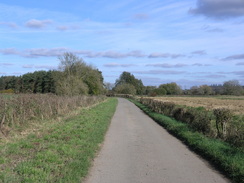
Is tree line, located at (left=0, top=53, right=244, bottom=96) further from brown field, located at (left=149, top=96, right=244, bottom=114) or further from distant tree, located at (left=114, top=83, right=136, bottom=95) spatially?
brown field, located at (left=149, top=96, right=244, bottom=114)

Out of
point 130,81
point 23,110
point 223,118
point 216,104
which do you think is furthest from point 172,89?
point 223,118

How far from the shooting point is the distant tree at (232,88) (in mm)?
132250

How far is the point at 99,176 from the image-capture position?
20.3 ft

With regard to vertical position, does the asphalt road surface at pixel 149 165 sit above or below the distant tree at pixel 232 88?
below

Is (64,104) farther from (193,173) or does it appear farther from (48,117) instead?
(193,173)

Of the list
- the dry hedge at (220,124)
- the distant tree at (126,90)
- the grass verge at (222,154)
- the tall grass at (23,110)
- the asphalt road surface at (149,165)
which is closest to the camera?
the asphalt road surface at (149,165)

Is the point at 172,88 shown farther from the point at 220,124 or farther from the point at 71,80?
→ the point at 220,124

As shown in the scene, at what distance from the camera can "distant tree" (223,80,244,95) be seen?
434 ft

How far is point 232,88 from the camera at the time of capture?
133750mm

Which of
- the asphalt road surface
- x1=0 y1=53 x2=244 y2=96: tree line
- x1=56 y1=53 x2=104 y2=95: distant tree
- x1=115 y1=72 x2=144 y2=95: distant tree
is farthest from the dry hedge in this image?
x1=115 y1=72 x2=144 y2=95: distant tree

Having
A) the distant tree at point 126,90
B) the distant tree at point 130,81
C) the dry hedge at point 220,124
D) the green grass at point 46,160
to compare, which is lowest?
the green grass at point 46,160

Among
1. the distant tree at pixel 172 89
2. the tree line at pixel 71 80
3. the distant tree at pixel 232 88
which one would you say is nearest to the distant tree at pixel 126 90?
the distant tree at pixel 172 89

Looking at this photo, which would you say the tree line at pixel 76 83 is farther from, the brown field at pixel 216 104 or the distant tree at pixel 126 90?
the brown field at pixel 216 104

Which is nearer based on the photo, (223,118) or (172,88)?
(223,118)
